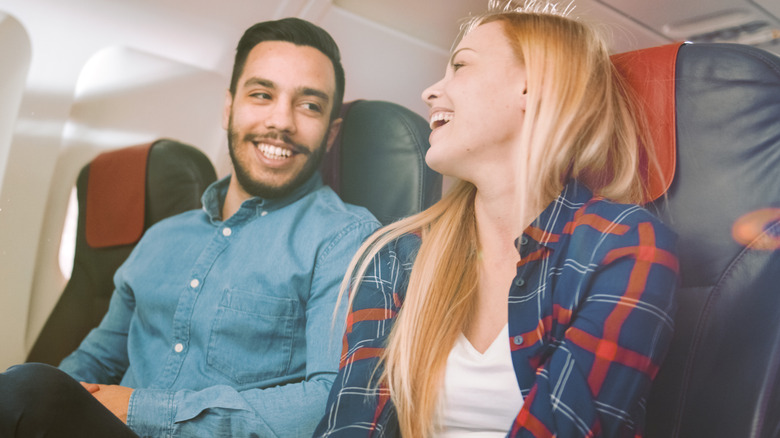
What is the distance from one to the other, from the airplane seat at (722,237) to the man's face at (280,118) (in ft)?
2.07

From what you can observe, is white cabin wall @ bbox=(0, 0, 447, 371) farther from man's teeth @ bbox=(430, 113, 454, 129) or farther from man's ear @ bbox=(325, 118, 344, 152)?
man's teeth @ bbox=(430, 113, 454, 129)

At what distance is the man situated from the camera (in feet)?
3.56

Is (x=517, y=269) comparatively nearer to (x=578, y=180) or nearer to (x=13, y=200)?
(x=578, y=180)

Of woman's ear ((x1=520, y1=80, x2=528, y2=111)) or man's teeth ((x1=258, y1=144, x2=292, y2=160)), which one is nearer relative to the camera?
woman's ear ((x1=520, y1=80, x2=528, y2=111))

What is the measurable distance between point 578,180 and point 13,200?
3.49 ft

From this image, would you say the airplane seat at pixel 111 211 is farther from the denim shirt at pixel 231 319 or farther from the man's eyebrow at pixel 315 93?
the man's eyebrow at pixel 315 93

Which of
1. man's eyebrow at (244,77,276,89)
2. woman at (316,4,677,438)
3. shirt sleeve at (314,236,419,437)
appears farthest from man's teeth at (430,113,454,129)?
man's eyebrow at (244,77,276,89)

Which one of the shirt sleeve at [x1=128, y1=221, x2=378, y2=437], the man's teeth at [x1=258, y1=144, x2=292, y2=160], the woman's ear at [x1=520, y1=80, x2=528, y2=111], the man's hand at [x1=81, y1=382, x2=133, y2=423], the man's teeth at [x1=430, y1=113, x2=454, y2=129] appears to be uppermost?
the woman's ear at [x1=520, y1=80, x2=528, y2=111]

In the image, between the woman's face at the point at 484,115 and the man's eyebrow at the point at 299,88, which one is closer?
the woman's face at the point at 484,115

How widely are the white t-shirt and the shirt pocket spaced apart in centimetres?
34

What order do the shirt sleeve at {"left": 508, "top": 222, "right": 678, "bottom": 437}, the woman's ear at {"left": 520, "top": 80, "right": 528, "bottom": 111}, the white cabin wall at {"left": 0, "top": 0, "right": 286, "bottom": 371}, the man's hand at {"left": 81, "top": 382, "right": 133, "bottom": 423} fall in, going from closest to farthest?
the shirt sleeve at {"left": 508, "top": 222, "right": 678, "bottom": 437}, the woman's ear at {"left": 520, "top": 80, "right": 528, "bottom": 111}, the man's hand at {"left": 81, "top": 382, "right": 133, "bottom": 423}, the white cabin wall at {"left": 0, "top": 0, "right": 286, "bottom": 371}

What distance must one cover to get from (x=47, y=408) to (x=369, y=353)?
481 mm

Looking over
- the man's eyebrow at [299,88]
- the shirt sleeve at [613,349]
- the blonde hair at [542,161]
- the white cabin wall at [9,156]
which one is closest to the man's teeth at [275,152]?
the man's eyebrow at [299,88]

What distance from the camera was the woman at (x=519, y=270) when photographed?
0.78m
